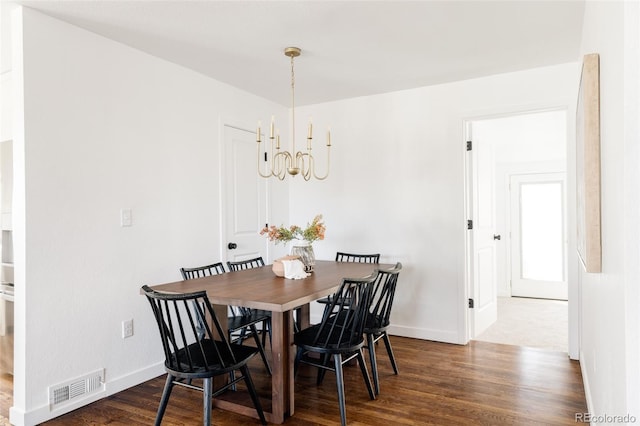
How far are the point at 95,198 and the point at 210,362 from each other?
1443 mm

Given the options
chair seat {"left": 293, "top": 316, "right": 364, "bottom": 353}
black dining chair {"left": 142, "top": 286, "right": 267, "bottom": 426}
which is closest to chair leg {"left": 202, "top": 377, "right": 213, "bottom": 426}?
black dining chair {"left": 142, "top": 286, "right": 267, "bottom": 426}

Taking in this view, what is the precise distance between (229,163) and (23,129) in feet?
5.93

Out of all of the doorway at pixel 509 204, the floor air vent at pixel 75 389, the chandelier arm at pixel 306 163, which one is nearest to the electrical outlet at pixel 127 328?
the floor air vent at pixel 75 389

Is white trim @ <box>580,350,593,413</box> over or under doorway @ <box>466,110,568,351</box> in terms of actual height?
under

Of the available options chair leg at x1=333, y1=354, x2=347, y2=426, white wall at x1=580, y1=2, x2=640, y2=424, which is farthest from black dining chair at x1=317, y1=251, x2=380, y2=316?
white wall at x1=580, y1=2, x2=640, y2=424

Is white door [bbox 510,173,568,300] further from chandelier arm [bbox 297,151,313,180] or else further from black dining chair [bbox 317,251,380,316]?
chandelier arm [bbox 297,151,313,180]

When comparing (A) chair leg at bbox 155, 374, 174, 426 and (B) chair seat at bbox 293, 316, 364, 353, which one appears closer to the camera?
(A) chair leg at bbox 155, 374, 174, 426

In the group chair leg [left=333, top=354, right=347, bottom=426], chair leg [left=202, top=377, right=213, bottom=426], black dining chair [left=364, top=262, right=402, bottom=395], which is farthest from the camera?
black dining chair [left=364, top=262, right=402, bottom=395]

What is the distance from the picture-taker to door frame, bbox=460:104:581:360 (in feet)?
11.4

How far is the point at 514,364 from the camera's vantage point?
133 inches

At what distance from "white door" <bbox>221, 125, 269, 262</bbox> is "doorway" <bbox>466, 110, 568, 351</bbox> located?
2130mm

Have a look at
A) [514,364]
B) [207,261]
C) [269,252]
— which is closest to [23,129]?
[207,261]

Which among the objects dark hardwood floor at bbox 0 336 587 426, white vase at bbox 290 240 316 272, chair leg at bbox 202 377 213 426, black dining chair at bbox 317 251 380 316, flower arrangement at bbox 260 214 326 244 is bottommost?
dark hardwood floor at bbox 0 336 587 426

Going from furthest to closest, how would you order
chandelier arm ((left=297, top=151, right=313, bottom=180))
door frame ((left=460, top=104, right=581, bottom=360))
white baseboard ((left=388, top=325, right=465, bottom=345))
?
white baseboard ((left=388, top=325, right=465, bottom=345)) < door frame ((left=460, top=104, right=581, bottom=360)) < chandelier arm ((left=297, top=151, right=313, bottom=180))
